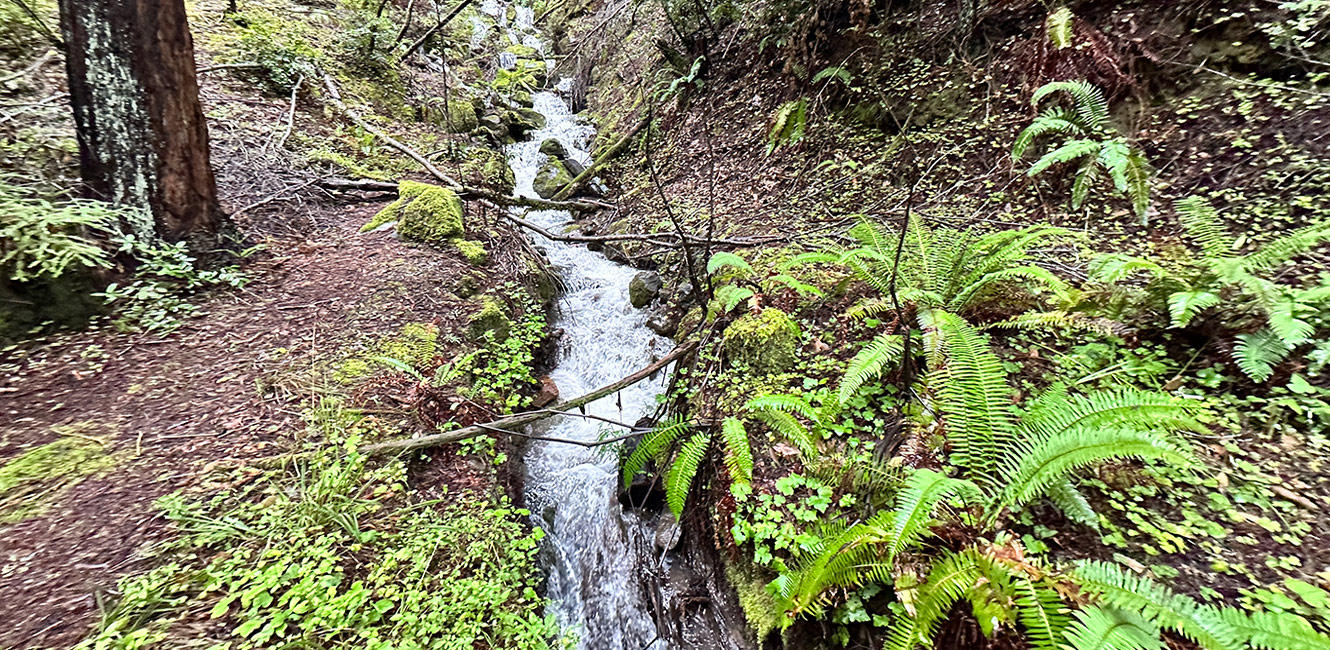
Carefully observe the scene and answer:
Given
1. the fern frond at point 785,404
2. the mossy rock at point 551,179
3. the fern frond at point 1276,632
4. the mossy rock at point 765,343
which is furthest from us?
the mossy rock at point 551,179

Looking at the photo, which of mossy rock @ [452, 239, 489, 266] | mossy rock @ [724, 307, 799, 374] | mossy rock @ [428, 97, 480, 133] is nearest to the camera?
mossy rock @ [724, 307, 799, 374]

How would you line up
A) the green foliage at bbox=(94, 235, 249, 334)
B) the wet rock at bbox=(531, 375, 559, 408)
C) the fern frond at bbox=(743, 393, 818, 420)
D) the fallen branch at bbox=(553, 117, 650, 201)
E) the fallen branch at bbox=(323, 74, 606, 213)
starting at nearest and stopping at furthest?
the fern frond at bbox=(743, 393, 818, 420)
the green foliage at bbox=(94, 235, 249, 334)
the wet rock at bbox=(531, 375, 559, 408)
the fallen branch at bbox=(323, 74, 606, 213)
the fallen branch at bbox=(553, 117, 650, 201)

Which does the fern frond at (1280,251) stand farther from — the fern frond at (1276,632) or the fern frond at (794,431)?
the fern frond at (794,431)

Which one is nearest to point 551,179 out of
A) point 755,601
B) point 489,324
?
point 489,324

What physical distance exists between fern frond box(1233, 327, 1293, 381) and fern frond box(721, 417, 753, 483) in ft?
8.27

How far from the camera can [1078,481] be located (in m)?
2.35

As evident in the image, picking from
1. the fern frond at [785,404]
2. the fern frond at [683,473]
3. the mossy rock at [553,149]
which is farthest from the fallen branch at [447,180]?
the fern frond at [785,404]

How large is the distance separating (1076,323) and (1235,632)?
176cm

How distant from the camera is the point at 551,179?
9.58 m

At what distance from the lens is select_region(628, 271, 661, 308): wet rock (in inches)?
244

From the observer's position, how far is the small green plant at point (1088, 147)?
368 centimetres

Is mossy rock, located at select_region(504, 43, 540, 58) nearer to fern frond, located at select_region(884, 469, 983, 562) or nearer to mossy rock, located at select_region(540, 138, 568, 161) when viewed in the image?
mossy rock, located at select_region(540, 138, 568, 161)

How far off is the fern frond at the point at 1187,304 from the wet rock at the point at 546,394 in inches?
176

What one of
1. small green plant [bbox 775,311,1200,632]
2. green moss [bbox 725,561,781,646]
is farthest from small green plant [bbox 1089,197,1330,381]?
green moss [bbox 725,561,781,646]
